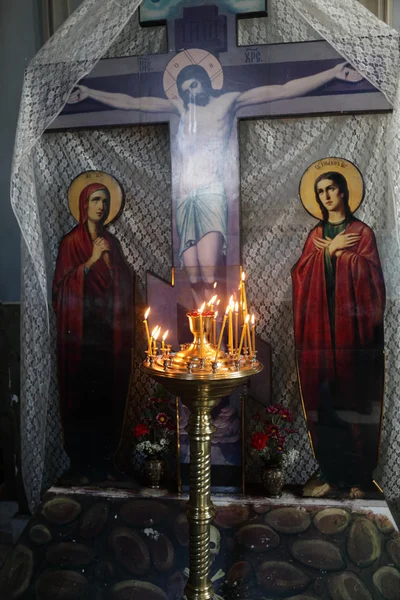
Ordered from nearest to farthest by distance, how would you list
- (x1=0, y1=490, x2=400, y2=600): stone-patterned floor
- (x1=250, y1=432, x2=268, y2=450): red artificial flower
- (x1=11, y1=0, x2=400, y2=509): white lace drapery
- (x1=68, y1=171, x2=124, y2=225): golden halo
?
(x1=0, y1=490, x2=400, y2=600): stone-patterned floor
(x1=11, y1=0, x2=400, y2=509): white lace drapery
(x1=250, y1=432, x2=268, y2=450): red artificial flower
(x1=68, y1=171, x2=124, y2=225): golden halo

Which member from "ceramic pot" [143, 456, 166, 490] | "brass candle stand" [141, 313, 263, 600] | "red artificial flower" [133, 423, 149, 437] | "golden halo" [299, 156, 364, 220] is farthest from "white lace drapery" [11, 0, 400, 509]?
"brass candle stand" [141, 313, 263, 600]

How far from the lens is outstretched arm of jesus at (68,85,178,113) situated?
133 inches

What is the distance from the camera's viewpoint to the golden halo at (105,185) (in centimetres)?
350

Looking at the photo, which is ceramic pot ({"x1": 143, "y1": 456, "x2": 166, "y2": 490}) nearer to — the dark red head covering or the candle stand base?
the candle stand base

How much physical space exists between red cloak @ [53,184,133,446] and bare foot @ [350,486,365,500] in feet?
4.91

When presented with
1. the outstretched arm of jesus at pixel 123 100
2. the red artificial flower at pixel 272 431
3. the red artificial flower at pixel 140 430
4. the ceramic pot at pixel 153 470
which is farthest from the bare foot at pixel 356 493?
the outstretched arm of jesus at pixel 123 100

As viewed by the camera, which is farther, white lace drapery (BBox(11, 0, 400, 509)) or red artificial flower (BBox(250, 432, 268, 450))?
red artificial flower (BBox(250, 432, 268, 450))

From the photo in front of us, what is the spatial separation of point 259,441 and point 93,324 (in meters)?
1.29

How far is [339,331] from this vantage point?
10.8 feet

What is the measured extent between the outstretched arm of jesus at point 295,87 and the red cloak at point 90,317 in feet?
3.57

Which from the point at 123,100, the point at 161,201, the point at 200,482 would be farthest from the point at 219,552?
the point at 123,100

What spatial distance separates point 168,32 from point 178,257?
139 cm

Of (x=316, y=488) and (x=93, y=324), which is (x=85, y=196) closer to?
(x=93, y=324)

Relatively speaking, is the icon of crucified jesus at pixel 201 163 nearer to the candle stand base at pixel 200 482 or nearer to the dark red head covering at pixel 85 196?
the dark red head covering at pixel 85 196
